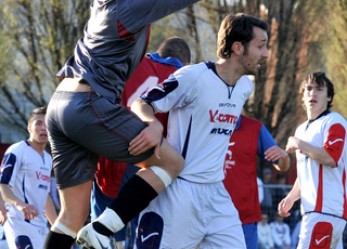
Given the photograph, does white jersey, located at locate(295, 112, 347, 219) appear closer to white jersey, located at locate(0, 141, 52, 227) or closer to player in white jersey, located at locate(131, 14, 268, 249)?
player in white jersey, located at locate(131, 14, 268, 249)

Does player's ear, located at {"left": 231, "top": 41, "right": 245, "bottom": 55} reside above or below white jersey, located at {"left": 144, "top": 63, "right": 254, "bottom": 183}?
A: above

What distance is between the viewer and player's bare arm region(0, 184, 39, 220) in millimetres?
9289

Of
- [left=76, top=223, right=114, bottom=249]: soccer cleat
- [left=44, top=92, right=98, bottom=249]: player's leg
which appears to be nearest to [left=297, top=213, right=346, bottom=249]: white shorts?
[left=44, top=92, right=98, bottom=249]: player's leg

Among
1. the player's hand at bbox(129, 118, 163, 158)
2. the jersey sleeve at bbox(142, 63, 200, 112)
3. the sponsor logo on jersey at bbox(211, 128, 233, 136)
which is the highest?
the jersey sleeve at bbox(142, 63, 200, 112)

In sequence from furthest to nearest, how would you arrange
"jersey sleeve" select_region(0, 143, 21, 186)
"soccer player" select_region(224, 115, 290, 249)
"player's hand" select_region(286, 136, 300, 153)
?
"jersey sleeve" select_region(0, 143, 21, 186) → "soccer player" select_region(224, 115, 290, 249) → "player's hand" select_region(286, 136, 300, 153)

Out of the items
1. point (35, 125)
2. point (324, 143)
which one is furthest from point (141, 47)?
Result: point (35, 125)

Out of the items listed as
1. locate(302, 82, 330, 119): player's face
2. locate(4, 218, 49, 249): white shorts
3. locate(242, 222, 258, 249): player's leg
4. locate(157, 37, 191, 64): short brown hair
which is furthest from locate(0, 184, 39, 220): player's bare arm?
locate(302, 82, 330, 119): player's face

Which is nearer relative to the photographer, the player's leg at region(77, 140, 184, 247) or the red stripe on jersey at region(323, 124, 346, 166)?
the player's leg at region(77, 140, 184, 247)

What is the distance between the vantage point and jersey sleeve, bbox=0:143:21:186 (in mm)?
10125

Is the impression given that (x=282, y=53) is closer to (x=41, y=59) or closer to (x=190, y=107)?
(x=41, y=59)

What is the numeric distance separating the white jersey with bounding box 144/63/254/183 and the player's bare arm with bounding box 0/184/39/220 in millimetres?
3180

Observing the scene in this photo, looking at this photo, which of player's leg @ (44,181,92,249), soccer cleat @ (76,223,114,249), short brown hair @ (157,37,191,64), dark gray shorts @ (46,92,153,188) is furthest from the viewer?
short brown hair @ (157,37,191,64)

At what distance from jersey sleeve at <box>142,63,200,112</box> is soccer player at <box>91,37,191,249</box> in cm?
82

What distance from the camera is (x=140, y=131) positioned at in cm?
593
